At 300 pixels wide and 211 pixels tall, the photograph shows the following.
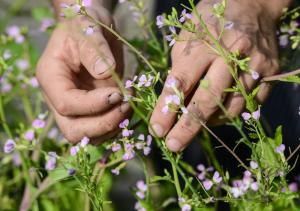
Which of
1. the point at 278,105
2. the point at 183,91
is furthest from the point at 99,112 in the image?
the point at 278,105

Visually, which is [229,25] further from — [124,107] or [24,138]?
[24,138]

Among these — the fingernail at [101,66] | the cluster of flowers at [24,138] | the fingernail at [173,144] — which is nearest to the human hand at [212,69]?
the fingernail at [173,144]

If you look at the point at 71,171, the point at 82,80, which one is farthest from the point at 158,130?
the point at 82,80

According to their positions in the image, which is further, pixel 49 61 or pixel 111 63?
pixel 49 61

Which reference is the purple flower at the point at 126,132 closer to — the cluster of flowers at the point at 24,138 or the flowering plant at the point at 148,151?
the flowering plant at the point at 148,151

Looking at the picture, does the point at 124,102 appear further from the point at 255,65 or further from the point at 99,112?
the point at 255,65

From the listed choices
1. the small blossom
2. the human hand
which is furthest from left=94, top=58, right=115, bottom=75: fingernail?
the small blossom

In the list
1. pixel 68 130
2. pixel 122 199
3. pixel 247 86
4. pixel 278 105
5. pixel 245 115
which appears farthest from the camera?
pixel 122 199
